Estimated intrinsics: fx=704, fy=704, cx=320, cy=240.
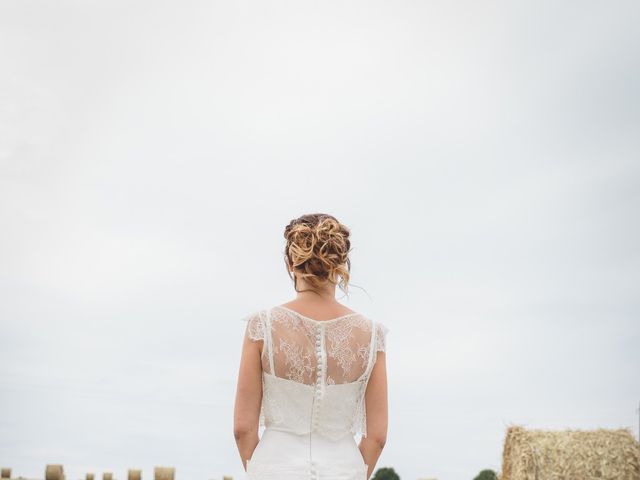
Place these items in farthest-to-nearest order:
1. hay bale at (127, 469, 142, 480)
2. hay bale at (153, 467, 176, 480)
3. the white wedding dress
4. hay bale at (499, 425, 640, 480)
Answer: hay bale at (499, 425, 640, 480) → hay bale at (127, 469, 142, 480) → hay bale at (153, 467, 176, 480) → the white wedding dress

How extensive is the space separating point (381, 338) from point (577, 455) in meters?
7.70

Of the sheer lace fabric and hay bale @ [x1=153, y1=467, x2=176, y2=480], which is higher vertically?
the sheer lace fabric

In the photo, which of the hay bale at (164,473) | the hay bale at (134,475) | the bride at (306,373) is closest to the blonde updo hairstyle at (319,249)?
the bride at (306,373)

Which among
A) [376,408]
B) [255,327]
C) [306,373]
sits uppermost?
[255,327]

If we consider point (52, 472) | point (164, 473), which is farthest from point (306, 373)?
point (52, 472)

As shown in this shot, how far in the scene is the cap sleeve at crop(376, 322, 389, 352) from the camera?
4.63m

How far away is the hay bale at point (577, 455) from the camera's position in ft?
35.5

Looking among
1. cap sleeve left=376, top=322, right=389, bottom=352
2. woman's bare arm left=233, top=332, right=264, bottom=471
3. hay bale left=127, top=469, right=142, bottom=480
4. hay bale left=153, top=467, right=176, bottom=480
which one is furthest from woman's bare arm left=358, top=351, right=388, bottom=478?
hay bale left=127, top=469, right=142, bottom=480

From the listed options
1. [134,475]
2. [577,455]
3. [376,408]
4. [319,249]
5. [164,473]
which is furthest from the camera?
[577,455]

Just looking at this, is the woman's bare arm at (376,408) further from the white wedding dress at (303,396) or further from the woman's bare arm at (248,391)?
the woman's bare arm at (248,391)

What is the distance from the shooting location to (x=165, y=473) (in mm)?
9805

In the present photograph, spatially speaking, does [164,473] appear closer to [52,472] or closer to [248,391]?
[52,472]

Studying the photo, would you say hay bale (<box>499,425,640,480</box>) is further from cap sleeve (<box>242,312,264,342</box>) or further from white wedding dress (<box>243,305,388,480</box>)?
cap sleeve (<box>242,312,264,342</box>)

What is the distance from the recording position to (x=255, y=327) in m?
4.40
